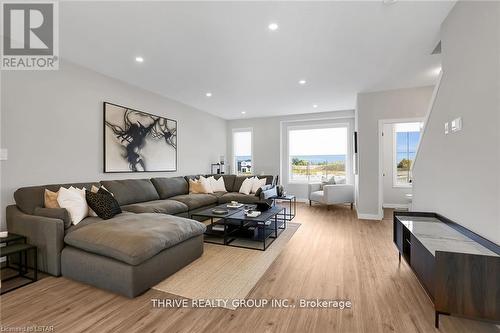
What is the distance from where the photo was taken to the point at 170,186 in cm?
477

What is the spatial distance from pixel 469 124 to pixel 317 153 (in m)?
4.98

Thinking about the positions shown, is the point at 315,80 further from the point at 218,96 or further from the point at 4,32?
the point at 4,32

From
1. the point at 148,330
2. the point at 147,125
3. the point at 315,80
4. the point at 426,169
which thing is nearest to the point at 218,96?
the point at 147,125

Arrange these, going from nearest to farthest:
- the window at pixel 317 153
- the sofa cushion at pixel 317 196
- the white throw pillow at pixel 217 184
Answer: the white throw pillow at pixel 217 184
the sofa cushion at pixel 317 196
the window at pixel 317 153

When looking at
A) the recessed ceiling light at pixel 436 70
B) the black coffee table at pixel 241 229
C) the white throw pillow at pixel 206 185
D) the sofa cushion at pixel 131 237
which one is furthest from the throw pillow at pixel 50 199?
the recessed ceiling light at pixel 436 70

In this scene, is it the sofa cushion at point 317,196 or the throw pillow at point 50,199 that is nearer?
the throw pillow at point 50,199

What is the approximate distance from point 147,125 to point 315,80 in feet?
11.1

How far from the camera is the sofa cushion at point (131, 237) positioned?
201cm

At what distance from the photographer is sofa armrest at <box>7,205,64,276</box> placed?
92.3 inches

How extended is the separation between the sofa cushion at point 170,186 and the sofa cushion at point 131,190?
0.12 meters

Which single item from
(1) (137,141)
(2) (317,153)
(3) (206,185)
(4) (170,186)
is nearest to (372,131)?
(2) (317,153)

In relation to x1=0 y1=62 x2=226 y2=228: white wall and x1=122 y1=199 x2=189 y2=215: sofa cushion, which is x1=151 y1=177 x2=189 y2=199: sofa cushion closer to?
x1=0 y1=62 x2=226 y2=228: white wall

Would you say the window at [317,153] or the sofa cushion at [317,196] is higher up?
the window at [317,153]

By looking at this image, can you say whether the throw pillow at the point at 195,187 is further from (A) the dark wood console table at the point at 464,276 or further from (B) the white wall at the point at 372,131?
(A) the dark wood console table at the point at 464,276
